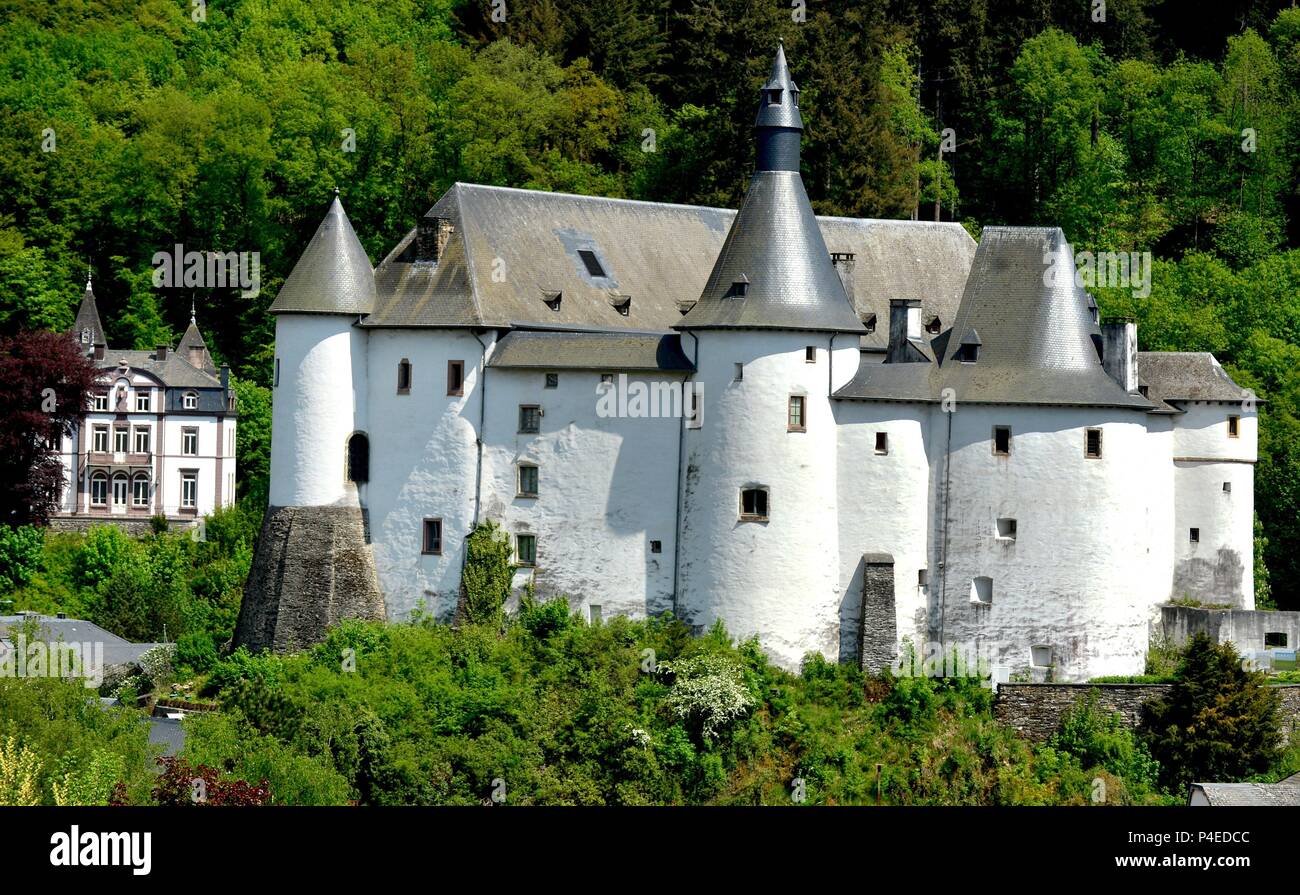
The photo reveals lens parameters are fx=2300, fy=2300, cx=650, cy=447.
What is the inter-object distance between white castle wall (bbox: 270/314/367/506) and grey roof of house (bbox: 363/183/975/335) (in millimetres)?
992

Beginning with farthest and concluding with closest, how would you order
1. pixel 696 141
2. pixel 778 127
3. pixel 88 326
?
1. pixel 88 326
2. pixel 696 141
3. pixel 778 127

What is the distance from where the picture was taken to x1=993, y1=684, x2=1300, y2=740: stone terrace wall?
4584 centimetres

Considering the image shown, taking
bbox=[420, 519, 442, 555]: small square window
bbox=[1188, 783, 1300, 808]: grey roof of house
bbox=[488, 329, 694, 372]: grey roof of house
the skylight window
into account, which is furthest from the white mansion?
bbox=[1188, 783, 1300, 808]: grey roof of house

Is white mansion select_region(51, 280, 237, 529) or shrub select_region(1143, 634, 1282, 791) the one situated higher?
white mansion select_region(51, 280, 237, 529)

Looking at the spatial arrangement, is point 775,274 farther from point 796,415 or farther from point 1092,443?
point 1092,443

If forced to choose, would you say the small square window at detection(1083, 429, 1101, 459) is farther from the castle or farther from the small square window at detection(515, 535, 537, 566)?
the small square window at detection(515, 535, 537, 566)

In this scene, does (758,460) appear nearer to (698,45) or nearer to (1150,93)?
(698,45)

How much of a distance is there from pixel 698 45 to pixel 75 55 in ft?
96.4

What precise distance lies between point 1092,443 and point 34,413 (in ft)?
103

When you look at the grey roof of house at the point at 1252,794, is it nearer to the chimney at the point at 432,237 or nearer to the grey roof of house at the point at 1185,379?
the grey roof of house at the point at 1185,379

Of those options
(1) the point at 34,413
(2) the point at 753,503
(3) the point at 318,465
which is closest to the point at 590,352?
(2) the point at 753,503

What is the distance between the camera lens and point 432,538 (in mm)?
48500

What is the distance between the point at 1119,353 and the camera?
47719 millimetres

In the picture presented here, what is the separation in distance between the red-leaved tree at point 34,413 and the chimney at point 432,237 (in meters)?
19.0
